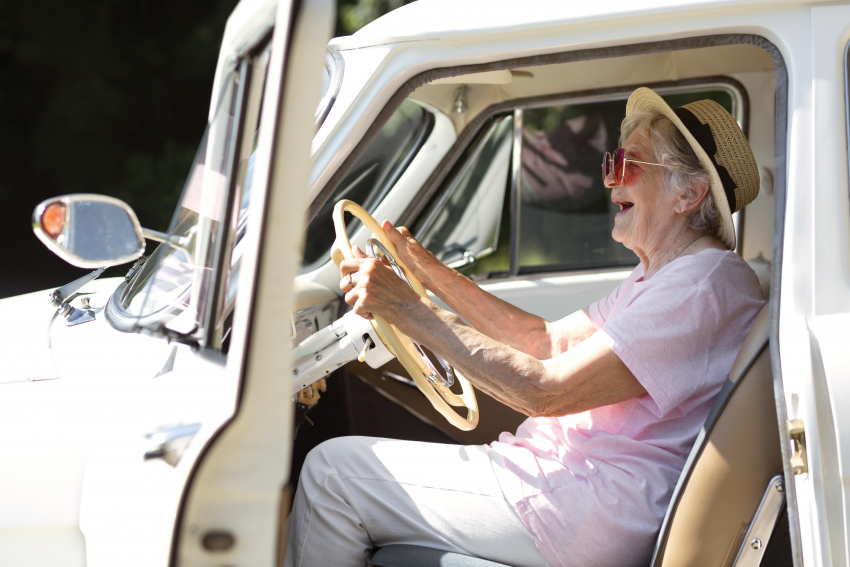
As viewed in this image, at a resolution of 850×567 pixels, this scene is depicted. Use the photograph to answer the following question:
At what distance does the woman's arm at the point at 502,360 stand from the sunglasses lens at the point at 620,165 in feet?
1.97

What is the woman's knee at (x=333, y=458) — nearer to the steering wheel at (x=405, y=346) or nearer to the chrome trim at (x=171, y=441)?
the steering wheel at (x=405, y=346)

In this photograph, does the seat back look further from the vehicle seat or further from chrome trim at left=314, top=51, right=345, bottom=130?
chrome trim at left=314, top=51, right=345, bottom=130

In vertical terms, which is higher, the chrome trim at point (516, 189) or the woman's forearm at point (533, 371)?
the chrome trim at point (516, 189)

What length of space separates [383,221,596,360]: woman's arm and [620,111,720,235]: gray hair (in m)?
0.51

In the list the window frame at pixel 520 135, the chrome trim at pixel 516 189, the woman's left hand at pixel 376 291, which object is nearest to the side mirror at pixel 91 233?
the woman's left hand at pixel 376 291

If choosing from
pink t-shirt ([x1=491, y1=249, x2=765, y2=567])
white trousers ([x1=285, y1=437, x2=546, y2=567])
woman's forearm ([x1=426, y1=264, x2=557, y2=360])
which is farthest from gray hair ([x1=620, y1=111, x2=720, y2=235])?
white trousers ([x1=285, y1=437, x2=546, y2=567])

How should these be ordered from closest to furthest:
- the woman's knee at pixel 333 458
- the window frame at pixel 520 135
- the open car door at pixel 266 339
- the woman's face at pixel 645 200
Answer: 1. the open car door at pixel 266 339
2. the woman's knee at pixel 333 458
3. the woman's face at pixel 645 200
4. the window frame at pixel 520 135

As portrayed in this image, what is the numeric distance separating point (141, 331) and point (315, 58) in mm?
728

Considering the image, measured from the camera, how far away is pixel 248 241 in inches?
43.1

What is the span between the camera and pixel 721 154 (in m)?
1.94

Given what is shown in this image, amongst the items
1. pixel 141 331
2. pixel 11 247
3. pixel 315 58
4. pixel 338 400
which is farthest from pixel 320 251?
pixel 11 247

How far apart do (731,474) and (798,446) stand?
164mm

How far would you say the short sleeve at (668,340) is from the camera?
1659 millimetres

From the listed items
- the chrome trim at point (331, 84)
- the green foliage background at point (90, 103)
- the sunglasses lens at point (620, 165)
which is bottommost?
the sunglasses lens at point (620, 165)
